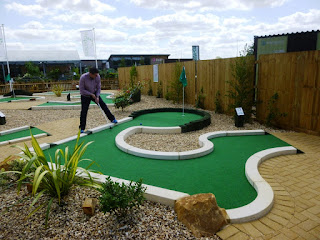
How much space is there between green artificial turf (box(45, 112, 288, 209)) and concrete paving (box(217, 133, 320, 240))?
1.16 feet

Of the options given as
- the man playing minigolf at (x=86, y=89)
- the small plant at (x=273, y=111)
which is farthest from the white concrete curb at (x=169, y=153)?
the man playing minigolf at (x=86, y=89)

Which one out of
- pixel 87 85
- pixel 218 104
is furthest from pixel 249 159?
pixel 218 104

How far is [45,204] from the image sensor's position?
291 cm

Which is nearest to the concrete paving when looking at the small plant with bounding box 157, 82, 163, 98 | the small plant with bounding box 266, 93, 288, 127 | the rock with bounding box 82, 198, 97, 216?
the rock with bounding box 82, 198, 97, 216

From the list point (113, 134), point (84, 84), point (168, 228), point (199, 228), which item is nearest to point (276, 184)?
→ point (199, 228)

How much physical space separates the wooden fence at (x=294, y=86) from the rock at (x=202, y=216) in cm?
440

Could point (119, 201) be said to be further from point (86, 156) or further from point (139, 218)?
point (86, 156)

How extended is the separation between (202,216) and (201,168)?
151 cm

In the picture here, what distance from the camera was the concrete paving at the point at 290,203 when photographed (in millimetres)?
2523

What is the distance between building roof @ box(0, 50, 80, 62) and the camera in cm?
2927

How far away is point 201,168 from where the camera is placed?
4.08 metres

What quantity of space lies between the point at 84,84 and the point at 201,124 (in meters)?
3.50

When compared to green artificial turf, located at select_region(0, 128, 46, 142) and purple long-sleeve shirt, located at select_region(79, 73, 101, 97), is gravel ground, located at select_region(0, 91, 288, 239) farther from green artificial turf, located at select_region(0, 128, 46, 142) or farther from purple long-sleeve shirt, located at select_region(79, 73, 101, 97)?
green artificial turf, located at select_region(0, 128, 46, 142)

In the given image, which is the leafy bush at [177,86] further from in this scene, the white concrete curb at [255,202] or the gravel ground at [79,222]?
the gravel ground at [79,222]
